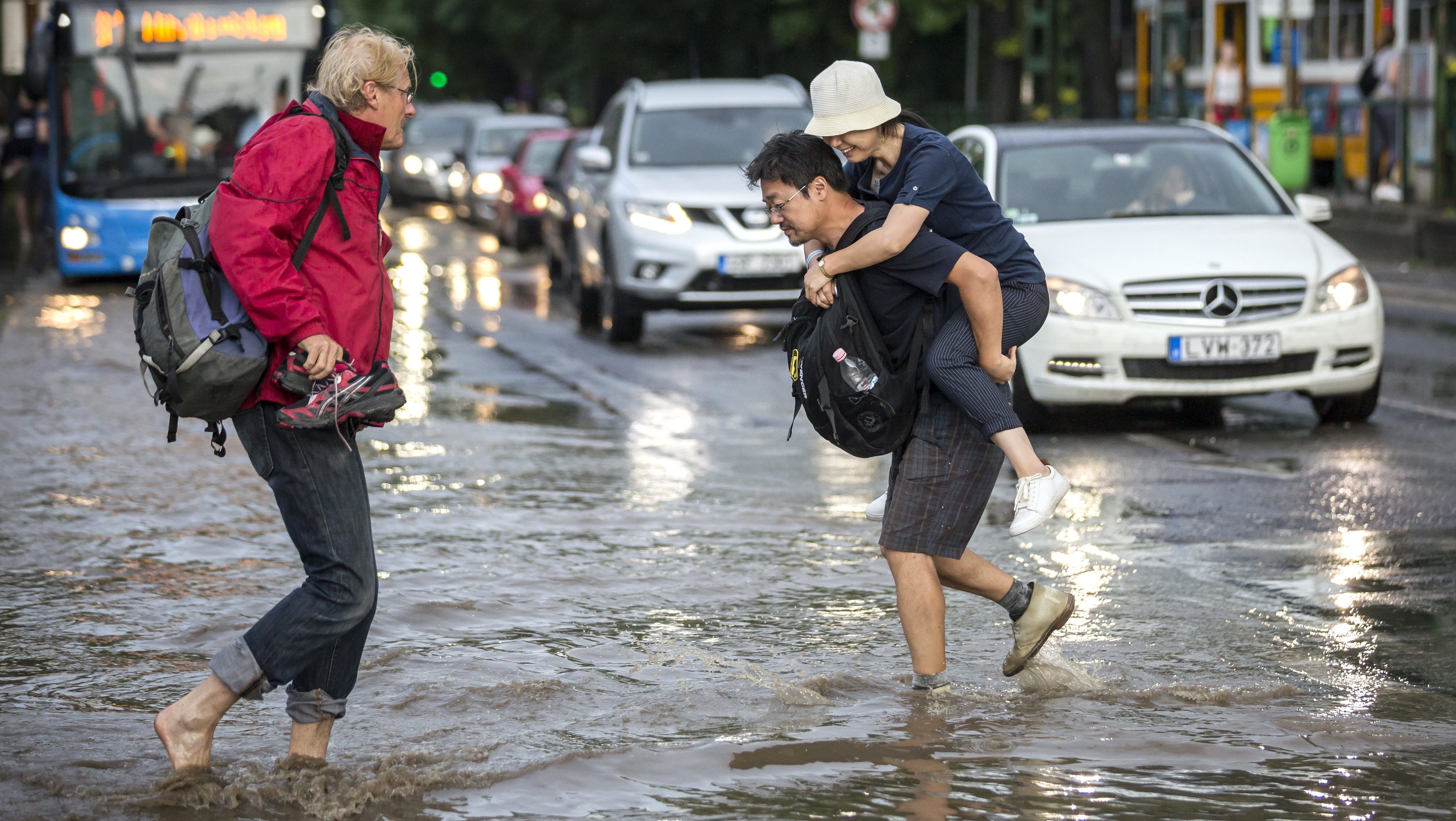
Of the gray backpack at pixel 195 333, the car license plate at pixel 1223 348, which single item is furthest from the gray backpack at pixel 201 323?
the car license plate at pixel 1223 348

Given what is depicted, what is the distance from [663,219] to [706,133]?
1.49m

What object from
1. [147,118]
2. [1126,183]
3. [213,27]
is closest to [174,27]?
[213,27]

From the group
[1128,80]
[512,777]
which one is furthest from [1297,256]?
[1128,80]

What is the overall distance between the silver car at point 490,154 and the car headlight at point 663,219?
1303 centimetres

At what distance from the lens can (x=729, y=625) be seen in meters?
6.31

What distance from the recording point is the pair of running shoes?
4402mm

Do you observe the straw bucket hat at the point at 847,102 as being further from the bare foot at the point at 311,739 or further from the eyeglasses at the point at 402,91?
the bare foot at the point at 311,739

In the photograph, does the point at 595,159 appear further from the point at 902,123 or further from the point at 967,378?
the point at 967,378

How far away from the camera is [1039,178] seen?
1133 cm

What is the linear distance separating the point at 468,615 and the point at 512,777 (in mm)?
1798

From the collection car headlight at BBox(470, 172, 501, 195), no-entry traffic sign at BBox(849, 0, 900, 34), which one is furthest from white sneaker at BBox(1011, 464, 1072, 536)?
car headlight at BBox(470, 172, 501, 195)

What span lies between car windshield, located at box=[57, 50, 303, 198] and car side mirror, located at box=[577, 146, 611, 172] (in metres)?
5.70

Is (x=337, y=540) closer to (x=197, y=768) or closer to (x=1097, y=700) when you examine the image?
(x=197, y=768)

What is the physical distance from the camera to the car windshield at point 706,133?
52.5 feet
